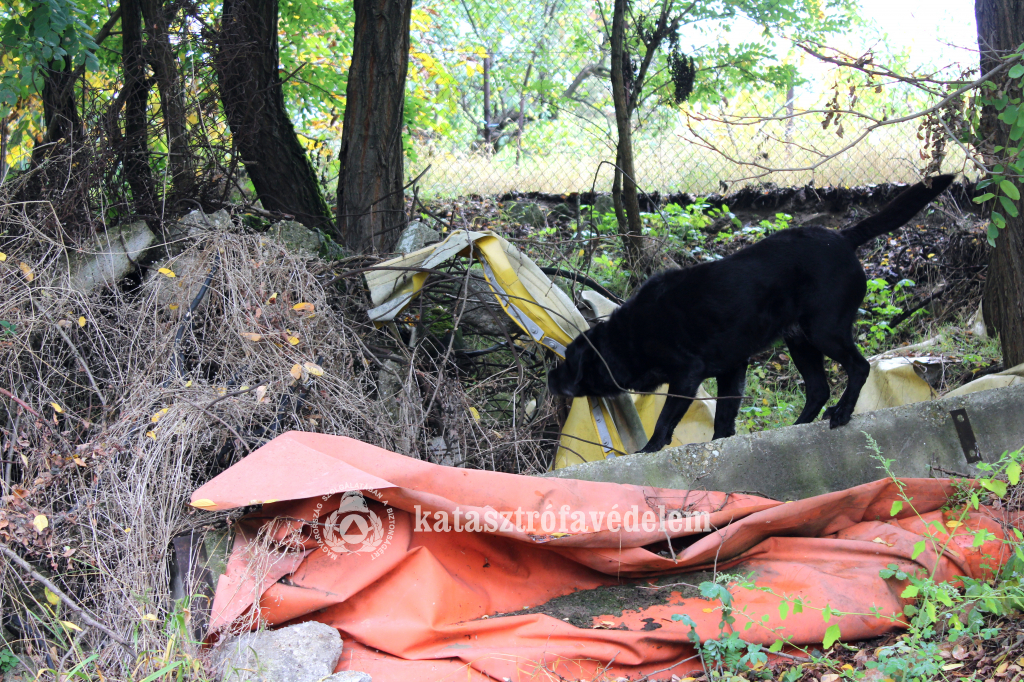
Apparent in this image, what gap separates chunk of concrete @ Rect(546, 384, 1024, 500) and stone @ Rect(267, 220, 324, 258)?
230 cm

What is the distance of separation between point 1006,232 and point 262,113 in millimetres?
4652

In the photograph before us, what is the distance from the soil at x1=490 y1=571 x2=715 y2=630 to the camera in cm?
235

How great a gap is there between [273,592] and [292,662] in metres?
0.26

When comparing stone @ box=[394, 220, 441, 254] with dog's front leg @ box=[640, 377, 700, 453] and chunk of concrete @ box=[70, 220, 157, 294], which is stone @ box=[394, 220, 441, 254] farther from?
dog's front leg @ box=[640, 377, 700, 453]

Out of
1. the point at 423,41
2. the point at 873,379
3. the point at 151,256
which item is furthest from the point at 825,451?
the point at 423,41

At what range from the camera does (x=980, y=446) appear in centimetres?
323

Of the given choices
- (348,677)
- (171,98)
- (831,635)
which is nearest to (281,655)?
(348,677)

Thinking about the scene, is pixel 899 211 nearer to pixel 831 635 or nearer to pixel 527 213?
pixel 831 635

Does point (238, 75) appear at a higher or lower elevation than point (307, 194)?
higher

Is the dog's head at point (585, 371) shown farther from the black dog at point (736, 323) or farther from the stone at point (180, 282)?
the stone at point (180, 282)

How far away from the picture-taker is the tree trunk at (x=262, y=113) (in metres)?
4.57

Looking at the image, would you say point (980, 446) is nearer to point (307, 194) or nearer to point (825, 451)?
point (825, 451)

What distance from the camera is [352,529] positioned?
233 centimetres

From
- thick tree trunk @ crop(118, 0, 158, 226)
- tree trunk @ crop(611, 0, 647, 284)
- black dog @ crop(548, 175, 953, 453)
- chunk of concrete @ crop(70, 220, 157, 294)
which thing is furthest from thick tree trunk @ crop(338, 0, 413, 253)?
tree trunk @ crop(611, 0, 647, 284)
